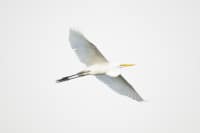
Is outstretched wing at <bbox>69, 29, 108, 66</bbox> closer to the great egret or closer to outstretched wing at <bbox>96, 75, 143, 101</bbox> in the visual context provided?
the great egret

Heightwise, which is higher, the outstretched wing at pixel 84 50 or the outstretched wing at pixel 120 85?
the outstretched wing at pixel 84 50

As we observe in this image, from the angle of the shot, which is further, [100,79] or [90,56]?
[100,79]

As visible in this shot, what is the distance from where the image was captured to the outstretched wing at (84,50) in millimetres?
11461

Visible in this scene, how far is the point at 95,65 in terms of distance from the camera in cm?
1183

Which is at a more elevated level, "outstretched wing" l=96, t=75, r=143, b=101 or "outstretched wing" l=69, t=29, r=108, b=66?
"outstretched wing" l=69, t=29, r=108, b=66

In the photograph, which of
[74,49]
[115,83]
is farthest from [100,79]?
[74,49]

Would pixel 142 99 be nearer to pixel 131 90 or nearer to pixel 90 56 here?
pixel 131 90

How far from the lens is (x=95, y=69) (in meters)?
11.8

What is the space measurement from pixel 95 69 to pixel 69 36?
0.78 m

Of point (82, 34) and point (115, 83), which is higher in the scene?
point (82, 34)

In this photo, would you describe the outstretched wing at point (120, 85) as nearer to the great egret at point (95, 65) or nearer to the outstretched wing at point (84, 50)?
the great egret at point (95, 65)

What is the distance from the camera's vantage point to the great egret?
11.5 metres

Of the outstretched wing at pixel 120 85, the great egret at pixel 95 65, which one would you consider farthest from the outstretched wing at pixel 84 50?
the outstretched wing at pixel 120 85

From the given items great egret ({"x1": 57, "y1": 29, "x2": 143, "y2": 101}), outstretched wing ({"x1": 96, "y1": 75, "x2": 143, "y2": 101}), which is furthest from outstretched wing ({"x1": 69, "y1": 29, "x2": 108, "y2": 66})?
outstretched wing ({"x1": 96, "y1": 75, "x2": 143, "y2": 101})
